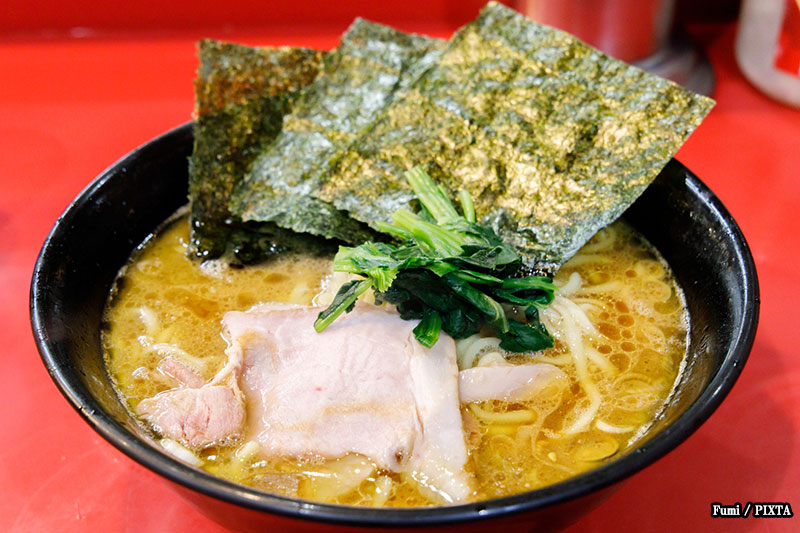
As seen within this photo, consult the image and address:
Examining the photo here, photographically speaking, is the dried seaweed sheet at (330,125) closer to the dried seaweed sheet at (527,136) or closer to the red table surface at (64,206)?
the dried seaweed sheet at (527,136)

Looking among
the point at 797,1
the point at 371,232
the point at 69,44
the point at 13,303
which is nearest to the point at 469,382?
the point at 371,232

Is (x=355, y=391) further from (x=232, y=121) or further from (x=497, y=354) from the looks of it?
(x=232, y=121)

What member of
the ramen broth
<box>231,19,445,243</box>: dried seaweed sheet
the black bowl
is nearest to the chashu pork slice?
the ramen broth

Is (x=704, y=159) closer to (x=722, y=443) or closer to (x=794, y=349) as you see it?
(x=794, y=349)

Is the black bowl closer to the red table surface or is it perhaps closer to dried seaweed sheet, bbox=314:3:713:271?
dried seaweed sheet, bbox=314:3:713:271

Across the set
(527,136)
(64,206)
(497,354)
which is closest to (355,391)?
(497,354)

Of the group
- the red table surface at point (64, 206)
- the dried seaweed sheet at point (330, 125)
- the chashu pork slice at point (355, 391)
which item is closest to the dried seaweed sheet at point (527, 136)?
the dried seaweed sheet at point (330, 125)

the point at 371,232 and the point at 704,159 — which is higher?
the point at 371,232
